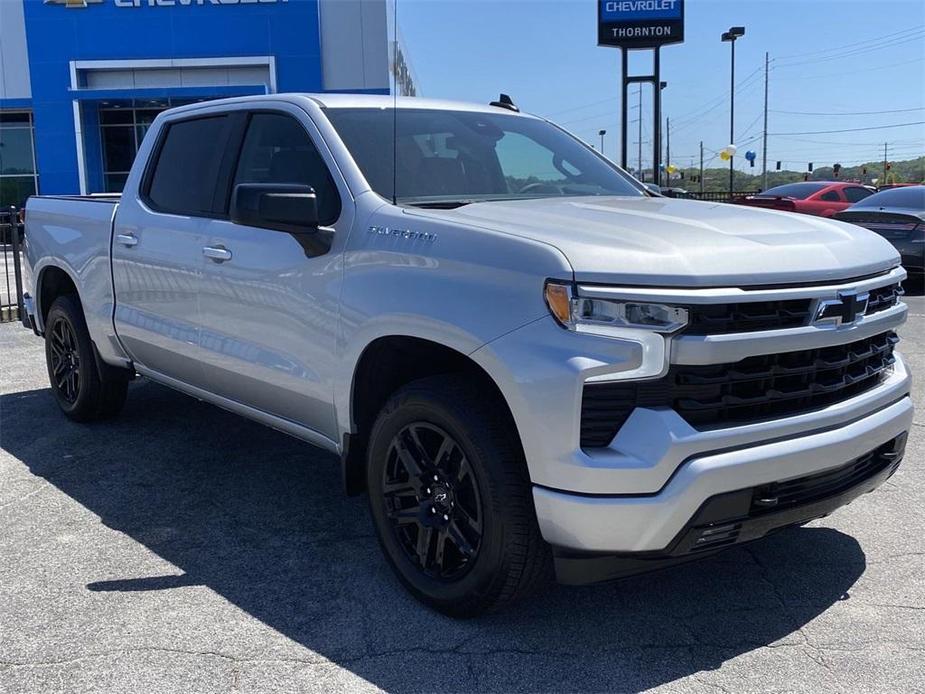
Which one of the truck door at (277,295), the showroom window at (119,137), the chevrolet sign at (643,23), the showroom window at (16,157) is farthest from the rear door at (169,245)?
the showroom window at (16,157)

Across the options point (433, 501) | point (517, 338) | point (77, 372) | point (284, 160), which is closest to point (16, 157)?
point (77, 372)

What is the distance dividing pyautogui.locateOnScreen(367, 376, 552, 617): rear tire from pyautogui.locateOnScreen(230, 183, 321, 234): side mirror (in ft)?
2.55

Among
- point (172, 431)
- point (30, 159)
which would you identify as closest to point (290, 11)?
point (30, 159)

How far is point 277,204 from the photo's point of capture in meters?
3.44

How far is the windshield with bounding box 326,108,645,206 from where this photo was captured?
3883 mm

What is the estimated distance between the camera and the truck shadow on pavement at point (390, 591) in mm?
3018

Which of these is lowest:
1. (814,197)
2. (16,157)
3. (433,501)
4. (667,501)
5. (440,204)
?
(433,501)

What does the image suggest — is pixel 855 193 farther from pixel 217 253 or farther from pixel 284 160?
pixel 217 253

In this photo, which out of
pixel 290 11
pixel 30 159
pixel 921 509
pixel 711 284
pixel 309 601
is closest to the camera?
pixel 711 284

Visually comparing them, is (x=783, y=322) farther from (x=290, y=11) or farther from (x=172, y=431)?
(x=290, y=11)

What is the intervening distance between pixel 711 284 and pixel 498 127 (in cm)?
215

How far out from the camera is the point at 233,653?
3.08 meters

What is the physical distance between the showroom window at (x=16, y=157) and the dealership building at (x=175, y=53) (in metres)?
2.10

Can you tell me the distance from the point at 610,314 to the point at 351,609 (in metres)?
1.52
